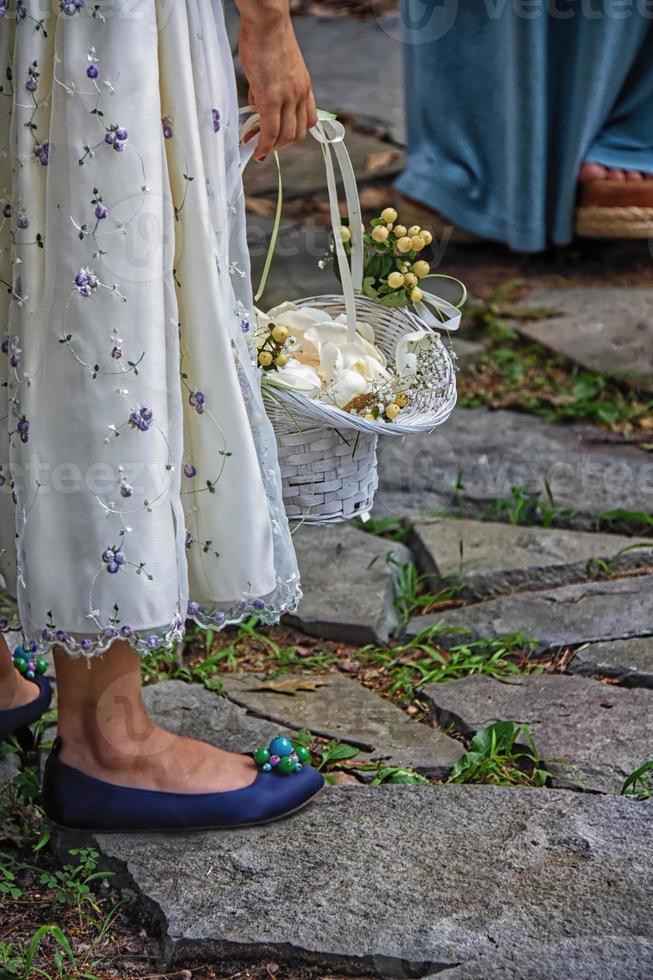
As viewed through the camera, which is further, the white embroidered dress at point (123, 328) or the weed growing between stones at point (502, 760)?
the weed growing between stones at point (502, 760)

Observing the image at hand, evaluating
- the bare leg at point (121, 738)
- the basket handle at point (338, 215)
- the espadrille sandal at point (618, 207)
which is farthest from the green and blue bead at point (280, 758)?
the espadrille sandal at point (618, 207)

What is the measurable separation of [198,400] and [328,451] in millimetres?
231

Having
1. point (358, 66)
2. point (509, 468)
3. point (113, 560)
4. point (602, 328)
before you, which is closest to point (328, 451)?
point (113, 560)

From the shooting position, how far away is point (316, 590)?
7.37 feet

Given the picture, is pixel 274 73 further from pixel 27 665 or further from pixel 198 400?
pixel 27 665

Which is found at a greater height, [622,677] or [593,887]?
[593,887]

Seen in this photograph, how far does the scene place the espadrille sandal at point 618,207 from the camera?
336 centimetres

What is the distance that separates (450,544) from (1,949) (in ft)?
3.93

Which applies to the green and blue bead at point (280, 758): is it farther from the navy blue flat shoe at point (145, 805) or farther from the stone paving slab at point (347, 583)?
the stone paving slab at point (347, 583)

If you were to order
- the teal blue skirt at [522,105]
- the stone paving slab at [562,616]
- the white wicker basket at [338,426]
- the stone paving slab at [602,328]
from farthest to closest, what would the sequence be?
the teal blue skirt at [522,105]
the stone paving slab at [602,328]
the stone paving slab at [562,616]
the white wicker basket at [338,426]

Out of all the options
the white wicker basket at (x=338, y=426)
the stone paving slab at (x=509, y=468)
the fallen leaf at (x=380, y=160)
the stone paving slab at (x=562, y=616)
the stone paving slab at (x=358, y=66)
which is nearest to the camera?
the white wicker basket at (x=338, y=426)

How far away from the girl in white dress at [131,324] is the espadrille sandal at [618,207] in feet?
6.69

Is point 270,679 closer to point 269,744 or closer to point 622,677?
point 269,744

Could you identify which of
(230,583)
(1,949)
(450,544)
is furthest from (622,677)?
(1,949)
